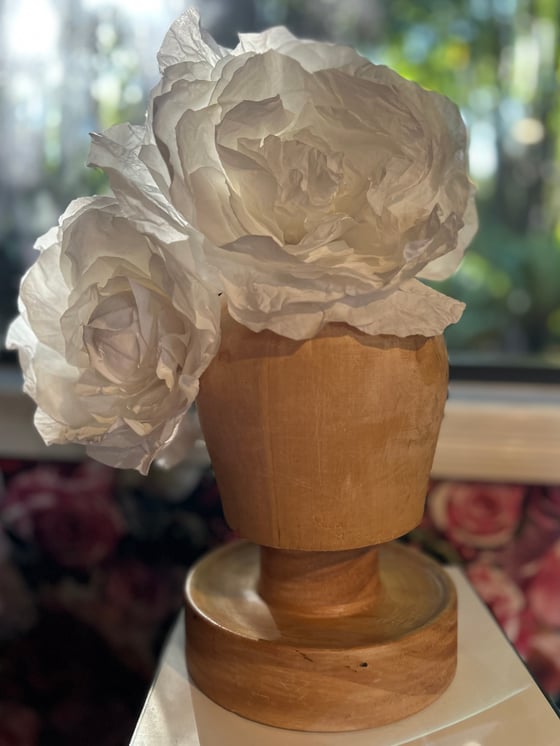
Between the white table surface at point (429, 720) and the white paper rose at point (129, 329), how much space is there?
0.64 ft

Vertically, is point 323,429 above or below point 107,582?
above

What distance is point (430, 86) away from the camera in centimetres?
93

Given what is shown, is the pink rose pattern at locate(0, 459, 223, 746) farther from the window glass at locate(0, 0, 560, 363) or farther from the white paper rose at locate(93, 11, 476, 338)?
the white paper rose at locate(93, 11, 476, 338)

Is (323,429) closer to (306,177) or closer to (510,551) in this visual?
(306,177)

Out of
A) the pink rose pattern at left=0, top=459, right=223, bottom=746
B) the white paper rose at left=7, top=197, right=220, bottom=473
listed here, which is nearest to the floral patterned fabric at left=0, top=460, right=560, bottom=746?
the pink rose pattern at left=0, top=459, right=223, bottom=746

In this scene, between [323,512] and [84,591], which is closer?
[323,512]

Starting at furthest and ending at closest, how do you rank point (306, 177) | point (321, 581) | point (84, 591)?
point (84, 591) → point (321, 581) → point (306, 177)

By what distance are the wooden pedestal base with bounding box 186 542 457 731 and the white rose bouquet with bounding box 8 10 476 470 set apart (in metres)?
0.16

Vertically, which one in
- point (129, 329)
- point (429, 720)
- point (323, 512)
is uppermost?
point (129, 329)

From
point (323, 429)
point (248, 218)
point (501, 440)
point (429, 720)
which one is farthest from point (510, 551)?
point (248, 218)

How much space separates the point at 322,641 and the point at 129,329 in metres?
0.26

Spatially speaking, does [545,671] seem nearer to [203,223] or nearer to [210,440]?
[210,440]

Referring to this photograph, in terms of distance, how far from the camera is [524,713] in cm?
57

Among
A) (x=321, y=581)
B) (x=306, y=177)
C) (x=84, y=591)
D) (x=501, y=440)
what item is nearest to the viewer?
(x=306, y=177)
